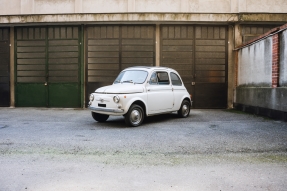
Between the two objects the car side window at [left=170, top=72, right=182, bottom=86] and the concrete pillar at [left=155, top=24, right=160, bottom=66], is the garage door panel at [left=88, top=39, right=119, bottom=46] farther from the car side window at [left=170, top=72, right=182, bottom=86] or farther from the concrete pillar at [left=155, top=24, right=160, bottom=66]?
the car side window at [left=170, top=72, right=182, bottom=86]

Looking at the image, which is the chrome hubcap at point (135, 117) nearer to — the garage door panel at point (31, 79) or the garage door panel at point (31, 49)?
the garage door panel at point (31, 79)

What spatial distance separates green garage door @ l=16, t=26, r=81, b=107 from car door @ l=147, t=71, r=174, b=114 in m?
5.67

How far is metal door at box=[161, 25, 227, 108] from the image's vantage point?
505 inches

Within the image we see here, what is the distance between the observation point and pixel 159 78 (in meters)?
8.66

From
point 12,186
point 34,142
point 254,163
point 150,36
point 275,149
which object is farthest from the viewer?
point 150,36

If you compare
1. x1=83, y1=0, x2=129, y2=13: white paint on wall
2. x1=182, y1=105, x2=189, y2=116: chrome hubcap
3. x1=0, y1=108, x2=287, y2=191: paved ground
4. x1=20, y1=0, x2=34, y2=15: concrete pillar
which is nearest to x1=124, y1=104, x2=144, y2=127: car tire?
x1=0, y1=108, x2=287, y2=191: paved ground

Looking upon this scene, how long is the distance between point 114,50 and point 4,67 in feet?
18.4

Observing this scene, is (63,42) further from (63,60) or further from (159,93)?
(159,93)

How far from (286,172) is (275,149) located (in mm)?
1413

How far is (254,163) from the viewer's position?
4309 millimetres

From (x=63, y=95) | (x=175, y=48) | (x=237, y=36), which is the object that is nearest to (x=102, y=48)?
(x=63, y=95)

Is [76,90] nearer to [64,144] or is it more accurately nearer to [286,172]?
[64,144]

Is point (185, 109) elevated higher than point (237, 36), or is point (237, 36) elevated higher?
point (237, 36)

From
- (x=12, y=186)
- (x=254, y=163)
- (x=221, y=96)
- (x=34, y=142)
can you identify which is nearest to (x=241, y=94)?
(x=221, y=96)
